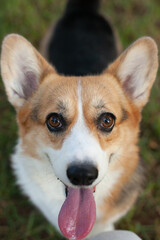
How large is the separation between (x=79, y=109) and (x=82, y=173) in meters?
0.58

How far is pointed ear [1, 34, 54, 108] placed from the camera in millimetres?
Answer: 2717

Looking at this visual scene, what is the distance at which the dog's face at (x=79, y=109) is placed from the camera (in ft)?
7.40

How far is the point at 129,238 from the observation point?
9.12 feet

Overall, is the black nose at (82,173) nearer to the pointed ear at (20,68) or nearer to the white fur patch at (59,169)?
the white fur patch at (59,169)

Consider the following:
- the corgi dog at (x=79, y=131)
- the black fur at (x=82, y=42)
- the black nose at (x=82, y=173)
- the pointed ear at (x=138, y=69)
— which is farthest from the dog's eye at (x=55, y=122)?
the black fur at (x=82, y=42)

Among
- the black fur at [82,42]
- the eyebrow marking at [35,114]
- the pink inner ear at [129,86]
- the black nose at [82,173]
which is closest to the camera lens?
the black nose at [82,173]

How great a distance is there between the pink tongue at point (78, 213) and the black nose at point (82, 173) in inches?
14.0

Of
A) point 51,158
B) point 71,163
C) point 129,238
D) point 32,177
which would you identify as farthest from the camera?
point 32,177

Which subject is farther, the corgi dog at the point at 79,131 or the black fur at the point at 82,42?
the black fur at the point at 82,42

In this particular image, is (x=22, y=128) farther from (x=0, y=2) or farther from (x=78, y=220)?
(x=0, y=2)

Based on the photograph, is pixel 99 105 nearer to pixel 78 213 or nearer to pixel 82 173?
pixel 82 173

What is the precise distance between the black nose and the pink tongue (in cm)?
36

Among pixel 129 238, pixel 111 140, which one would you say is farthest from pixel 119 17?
pixel 129 238

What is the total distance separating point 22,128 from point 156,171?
7.41 ft
